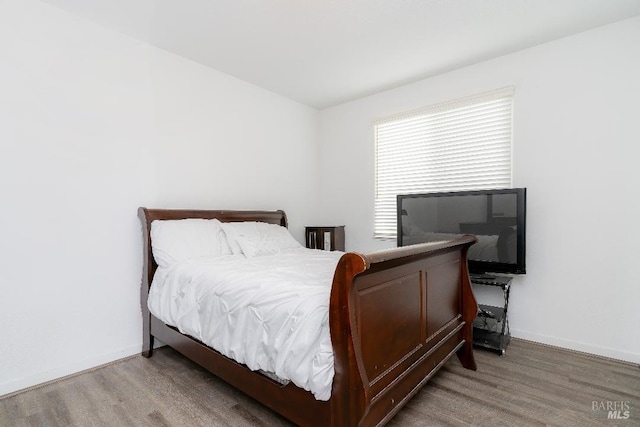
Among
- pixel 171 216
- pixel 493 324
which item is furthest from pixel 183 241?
pixel 493 324

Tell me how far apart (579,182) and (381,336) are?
2404mm

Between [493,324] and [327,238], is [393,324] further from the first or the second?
[327,238]

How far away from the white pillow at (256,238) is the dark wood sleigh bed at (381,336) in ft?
2.88

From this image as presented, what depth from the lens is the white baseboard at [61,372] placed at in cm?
210

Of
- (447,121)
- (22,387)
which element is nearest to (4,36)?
(22,387)

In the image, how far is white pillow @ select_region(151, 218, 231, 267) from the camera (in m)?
2.55

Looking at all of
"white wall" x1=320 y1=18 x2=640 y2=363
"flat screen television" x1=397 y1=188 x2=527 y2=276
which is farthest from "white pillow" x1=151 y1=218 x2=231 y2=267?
"white wall" x1=320 y1=18 x2=640 y2=363

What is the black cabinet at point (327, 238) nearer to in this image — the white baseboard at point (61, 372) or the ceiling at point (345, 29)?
the ceiling at point (345, 29)

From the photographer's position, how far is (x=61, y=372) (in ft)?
7.55

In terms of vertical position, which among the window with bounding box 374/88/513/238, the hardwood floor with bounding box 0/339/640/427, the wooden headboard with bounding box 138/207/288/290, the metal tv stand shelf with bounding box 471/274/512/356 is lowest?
the hardwood floor with bounding box 0/339/640/427

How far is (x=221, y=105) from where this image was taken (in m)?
3.40

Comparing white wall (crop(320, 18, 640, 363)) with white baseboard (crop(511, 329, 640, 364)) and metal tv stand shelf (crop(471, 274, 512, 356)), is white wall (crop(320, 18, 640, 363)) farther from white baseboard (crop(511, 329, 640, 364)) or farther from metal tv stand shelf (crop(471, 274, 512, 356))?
metal tv stand shelf (crop(471, 274, 512, 356))

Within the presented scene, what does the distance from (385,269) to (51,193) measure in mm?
2447

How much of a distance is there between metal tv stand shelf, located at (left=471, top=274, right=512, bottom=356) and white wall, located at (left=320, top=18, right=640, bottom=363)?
0.20m
